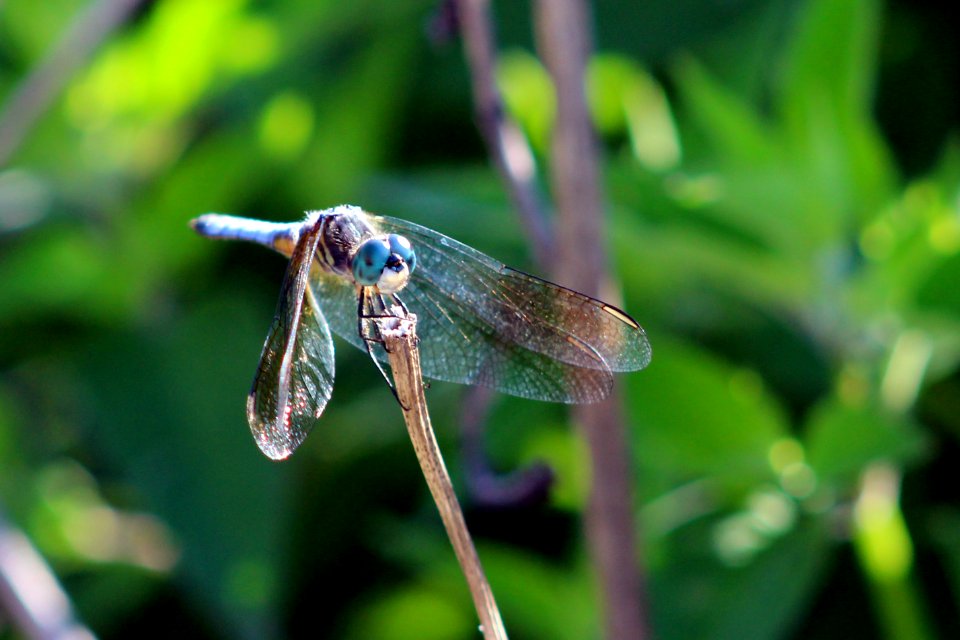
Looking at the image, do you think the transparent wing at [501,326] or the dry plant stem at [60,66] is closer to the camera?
the transparent wing at [501,326]

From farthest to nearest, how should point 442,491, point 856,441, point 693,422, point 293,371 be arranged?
point 693,422 < point 856,441 < point 293,371 < point 442,491

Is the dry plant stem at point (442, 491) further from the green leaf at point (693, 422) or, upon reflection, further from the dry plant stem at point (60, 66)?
the dry plant stem at point (60, 66)

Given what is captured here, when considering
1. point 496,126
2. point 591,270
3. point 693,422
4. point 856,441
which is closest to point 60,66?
point 496,126

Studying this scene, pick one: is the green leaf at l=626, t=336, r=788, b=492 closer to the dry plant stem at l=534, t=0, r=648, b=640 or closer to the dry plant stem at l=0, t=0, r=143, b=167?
the dry plant stem at l=534, t=0, r=648, b=640

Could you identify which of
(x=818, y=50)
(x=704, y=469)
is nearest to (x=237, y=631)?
(x=704, y=469)

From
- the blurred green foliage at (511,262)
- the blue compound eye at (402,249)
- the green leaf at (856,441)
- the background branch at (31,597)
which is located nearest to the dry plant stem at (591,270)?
the blurred green foliage at (511,262)

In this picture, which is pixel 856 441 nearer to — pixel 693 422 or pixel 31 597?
pixel 693 422
